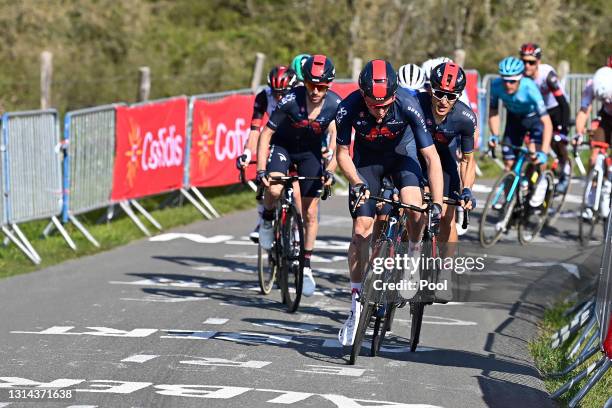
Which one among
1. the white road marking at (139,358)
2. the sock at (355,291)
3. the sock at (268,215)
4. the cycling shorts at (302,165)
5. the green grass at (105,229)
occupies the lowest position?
the green grass at (105,229)

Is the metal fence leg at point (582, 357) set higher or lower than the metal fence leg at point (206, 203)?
higher

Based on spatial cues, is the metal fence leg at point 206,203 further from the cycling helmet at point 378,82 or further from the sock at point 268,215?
the cycling helmet at point 378,82

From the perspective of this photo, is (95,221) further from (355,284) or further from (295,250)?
(355,284)

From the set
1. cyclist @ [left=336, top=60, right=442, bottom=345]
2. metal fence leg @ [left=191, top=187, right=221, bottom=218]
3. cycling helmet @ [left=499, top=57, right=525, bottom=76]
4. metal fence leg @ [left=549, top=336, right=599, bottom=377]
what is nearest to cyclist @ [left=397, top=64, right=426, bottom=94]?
cyclist @ [left=336, top=60, right=442, bottom=345]

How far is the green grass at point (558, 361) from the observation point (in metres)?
8.24

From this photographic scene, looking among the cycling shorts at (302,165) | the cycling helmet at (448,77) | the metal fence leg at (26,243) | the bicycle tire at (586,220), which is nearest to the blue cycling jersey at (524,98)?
the bicycle tire at (586,220)

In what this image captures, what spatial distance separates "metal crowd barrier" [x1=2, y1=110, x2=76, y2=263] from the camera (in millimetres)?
13688

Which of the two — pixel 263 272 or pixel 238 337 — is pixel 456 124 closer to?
pixel 238 337

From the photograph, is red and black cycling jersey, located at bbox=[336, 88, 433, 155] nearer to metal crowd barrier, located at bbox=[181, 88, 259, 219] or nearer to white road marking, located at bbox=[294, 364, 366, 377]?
white road marking, located at bbox=[294, 364, 366, 377]

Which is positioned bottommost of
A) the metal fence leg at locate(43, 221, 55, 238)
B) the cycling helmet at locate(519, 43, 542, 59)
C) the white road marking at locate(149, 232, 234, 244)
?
the white road marking at locate(149, 232, 234, 244)

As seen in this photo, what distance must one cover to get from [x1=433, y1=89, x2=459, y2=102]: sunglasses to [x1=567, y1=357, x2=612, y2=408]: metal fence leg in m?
2.74

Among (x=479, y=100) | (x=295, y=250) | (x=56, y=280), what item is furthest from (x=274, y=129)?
Result: (x=479, y=100)

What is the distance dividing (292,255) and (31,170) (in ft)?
13.9

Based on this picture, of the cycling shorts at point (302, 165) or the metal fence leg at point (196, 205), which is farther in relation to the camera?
the metal fence leg at point (196, 205)
